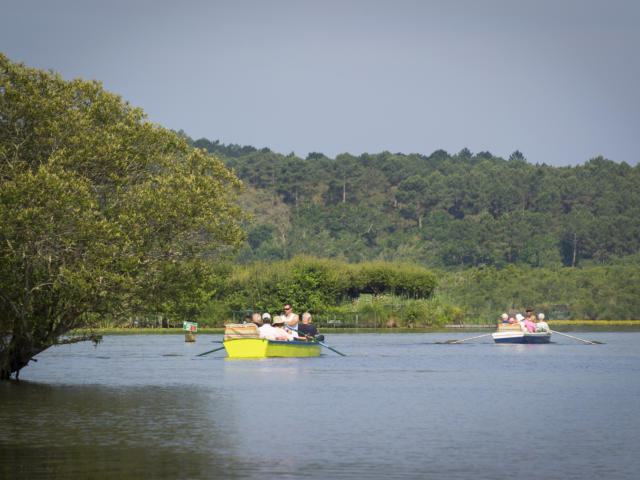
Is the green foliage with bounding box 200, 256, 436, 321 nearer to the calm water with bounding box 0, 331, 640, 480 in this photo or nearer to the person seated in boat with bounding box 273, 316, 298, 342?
the person seated in boat with bounding box 273, 316, 298, 342

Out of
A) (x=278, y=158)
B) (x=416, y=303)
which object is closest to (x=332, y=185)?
(x=278, y=158)

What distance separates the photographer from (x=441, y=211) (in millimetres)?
168375

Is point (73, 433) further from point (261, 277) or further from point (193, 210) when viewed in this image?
point (261, 277)

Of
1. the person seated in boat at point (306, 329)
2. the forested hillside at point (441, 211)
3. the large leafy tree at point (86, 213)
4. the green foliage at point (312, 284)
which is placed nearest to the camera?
the large leafy tree at point (86, 213)

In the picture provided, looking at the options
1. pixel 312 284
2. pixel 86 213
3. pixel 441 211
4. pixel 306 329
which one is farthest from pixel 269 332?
pixel 441 211

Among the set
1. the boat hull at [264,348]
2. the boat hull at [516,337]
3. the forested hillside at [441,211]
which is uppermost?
the forested hillside at [441,211]

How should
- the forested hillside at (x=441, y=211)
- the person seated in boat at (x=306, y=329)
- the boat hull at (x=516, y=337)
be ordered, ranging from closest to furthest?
the person seated in boat at (x=306, y=329)
the boat hull at (x=516, y=337)
the forested hillside at (x=441, y=211)

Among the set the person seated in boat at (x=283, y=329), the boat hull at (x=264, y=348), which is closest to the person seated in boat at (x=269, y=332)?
the person seated in boat at (x=283, y=329)

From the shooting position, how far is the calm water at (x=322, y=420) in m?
15.2

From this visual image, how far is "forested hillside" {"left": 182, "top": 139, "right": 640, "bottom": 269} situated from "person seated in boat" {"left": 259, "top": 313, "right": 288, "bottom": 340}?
9017cm

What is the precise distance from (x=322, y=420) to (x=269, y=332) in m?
19.3

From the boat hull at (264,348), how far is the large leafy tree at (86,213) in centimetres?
816

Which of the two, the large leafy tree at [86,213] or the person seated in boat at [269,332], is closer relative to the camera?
the large leafy tree at [86,213]

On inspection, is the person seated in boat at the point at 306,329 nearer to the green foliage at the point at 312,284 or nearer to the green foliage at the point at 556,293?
A: the green foliage at the point at 312,284
